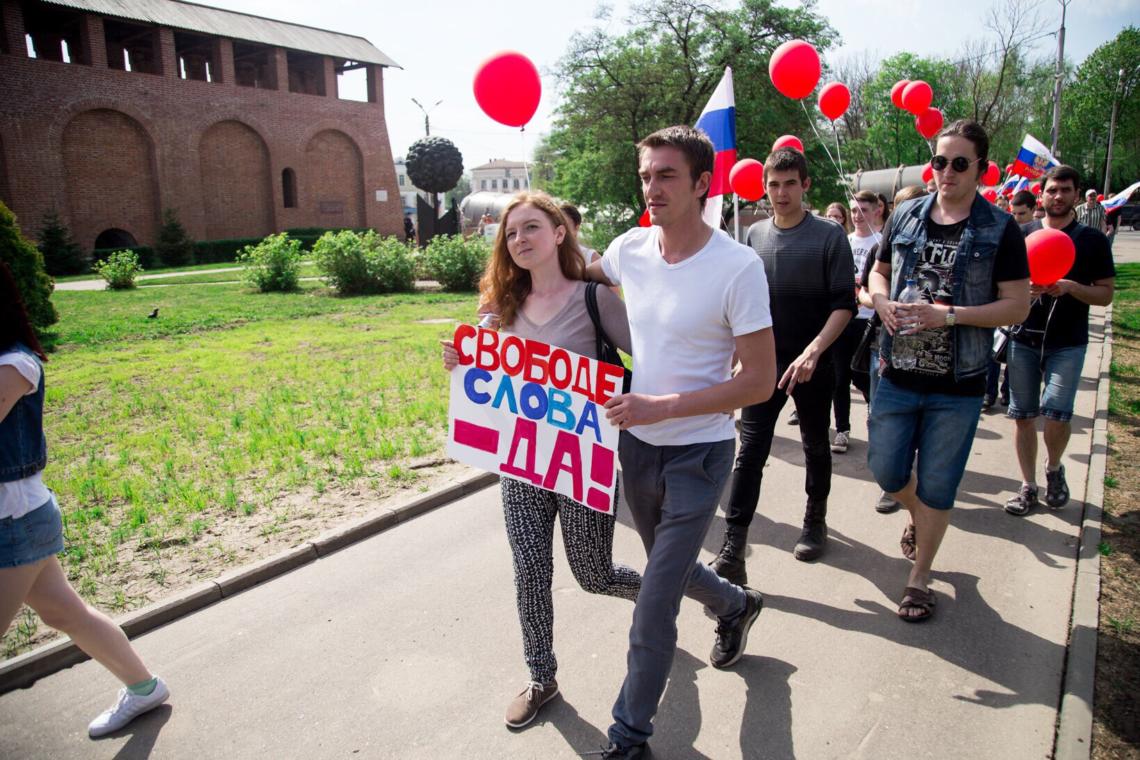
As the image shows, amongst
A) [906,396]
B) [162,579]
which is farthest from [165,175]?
[906,396]

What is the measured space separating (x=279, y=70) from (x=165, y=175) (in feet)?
28.4

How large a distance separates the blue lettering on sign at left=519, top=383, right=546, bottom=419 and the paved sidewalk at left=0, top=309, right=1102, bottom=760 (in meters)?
1.19

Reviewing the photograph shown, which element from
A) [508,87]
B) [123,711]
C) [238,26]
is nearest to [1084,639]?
[508,87]

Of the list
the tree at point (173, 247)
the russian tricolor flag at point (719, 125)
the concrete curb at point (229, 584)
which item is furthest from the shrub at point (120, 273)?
the russian tricolor flag at point (719, 125)

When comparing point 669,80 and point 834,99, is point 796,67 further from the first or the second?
point 669,80

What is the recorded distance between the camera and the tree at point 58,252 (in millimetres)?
26219

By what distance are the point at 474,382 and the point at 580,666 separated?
1.36 metres

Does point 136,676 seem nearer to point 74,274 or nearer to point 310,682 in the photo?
point 310,682

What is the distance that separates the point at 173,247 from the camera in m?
31.0

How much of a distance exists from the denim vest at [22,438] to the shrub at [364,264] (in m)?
16.1

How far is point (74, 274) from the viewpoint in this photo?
2673 cm

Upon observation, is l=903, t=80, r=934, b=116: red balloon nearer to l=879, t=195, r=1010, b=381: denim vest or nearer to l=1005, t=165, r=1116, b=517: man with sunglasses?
l=1005, t=165, r=1116, b=517: man with sunglasses

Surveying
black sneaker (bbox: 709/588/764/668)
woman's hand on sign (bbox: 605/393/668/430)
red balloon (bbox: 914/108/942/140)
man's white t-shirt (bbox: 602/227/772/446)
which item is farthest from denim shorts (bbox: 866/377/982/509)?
red balloon (bbox: 914/108/942/140)

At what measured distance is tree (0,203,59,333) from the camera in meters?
11.0
